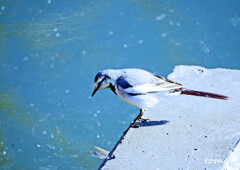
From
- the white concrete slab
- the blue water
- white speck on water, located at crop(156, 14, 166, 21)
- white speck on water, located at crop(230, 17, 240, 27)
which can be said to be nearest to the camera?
the white concrete slab

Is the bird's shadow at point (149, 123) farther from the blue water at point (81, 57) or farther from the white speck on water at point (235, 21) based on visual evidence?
the white speck on water at point (235, 21)

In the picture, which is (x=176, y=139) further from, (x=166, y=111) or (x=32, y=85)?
(x=32, y=85)

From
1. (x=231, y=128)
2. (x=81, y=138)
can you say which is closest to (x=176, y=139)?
(x=231, y=128)

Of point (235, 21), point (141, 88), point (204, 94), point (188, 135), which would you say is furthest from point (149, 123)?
point (235, 21)

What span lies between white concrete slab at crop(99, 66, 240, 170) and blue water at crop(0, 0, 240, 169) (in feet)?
6.25

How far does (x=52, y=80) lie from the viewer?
8.96 metres

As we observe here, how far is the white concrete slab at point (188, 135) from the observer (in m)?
4.27

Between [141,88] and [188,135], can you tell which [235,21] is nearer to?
[141,88]

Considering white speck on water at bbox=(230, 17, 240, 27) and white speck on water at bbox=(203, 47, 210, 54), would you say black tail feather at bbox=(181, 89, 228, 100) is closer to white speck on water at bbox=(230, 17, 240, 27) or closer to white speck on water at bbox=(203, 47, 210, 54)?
white speck on water at bbox=(203, 47, 210, 54)

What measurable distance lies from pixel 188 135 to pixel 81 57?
5.30 meters

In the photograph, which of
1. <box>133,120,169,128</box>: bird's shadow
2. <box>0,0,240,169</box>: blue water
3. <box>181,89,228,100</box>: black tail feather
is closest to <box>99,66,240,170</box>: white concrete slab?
<box>133,120,169,128</box>: bird's shadow

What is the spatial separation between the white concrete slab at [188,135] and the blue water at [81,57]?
1904mm

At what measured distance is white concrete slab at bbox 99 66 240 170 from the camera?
14.0 feet

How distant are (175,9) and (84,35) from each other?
2.68 meters
